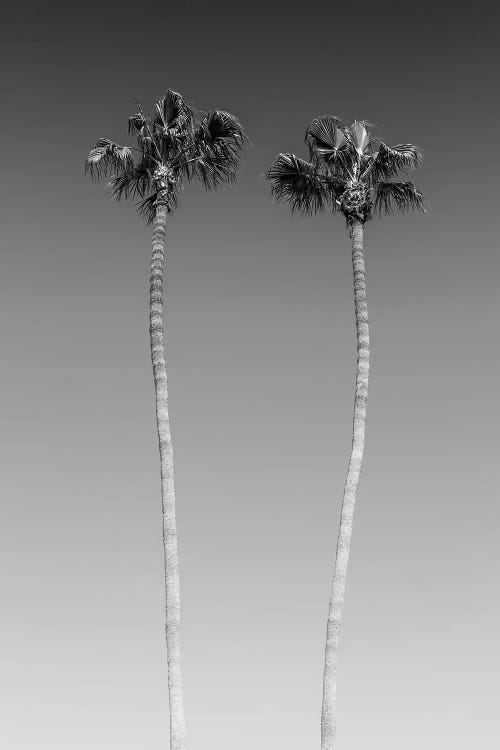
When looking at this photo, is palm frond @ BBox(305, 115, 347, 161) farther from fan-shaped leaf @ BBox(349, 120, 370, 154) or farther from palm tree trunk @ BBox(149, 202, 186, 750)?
palm tree trunk @ BBox(149, 202, 186, 750)

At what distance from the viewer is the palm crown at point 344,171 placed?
3041cm

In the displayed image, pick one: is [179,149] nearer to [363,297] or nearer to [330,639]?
[363,297]

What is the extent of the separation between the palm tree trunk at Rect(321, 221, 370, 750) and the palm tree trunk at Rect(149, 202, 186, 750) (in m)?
3.26

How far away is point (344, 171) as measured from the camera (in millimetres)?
30547

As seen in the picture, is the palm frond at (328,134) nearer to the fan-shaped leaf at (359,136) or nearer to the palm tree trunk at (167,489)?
the fan-shaped leaf at (359,136)

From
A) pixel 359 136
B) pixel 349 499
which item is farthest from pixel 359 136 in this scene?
pixel 349 499

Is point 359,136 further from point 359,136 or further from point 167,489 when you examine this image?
point 167,489

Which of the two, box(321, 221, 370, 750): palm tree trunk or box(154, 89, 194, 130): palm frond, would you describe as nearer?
box(321, 221, 370, 750): palm tree trunk

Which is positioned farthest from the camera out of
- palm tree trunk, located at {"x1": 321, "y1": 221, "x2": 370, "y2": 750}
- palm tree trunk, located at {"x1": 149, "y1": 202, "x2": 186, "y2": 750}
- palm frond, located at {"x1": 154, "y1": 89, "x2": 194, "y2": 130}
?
palm frond, located at {"x1": 154, "y1": 89, "x2": 194, "y2": 130}

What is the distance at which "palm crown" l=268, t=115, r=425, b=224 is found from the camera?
30406 millimetres

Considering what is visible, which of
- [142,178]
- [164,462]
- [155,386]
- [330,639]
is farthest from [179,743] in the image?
[142,178]

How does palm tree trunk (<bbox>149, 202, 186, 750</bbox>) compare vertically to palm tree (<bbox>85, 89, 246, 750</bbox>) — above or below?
below

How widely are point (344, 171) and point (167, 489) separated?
394 inches

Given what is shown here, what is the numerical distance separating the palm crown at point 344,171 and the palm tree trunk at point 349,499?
3.48 ft
